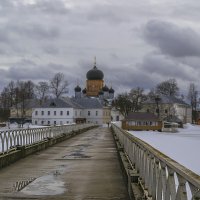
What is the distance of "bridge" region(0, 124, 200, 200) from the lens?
5.95 metres

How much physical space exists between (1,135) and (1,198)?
729 cm

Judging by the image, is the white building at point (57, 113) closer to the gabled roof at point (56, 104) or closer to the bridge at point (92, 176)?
the gabled roof at point (56, 104)

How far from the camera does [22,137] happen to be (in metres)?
21.3

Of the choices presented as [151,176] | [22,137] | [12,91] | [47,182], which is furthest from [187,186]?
[12,91]

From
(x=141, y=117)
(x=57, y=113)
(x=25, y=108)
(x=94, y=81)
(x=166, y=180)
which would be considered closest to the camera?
(x=166, y=180)

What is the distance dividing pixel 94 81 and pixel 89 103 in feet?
31.7

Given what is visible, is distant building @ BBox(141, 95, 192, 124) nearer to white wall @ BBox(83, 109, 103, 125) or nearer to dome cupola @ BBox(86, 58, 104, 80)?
white wall @ BBox(83, 109, 103, 125)

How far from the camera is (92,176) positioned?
14289 millimetres

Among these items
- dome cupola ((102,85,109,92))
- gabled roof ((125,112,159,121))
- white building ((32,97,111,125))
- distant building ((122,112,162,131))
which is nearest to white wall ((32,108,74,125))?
white building ((32,97,111,125))

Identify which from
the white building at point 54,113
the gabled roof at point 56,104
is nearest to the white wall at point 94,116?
the white building at point 54,113

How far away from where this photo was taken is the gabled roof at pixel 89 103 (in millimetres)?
148375

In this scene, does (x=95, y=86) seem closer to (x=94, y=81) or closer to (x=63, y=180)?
(x=94, y=81)

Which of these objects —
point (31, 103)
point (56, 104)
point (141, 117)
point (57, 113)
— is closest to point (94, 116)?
point (57, 113)

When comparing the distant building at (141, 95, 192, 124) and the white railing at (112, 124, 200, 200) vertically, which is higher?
the distant building at (141, 95, 192, 124)
